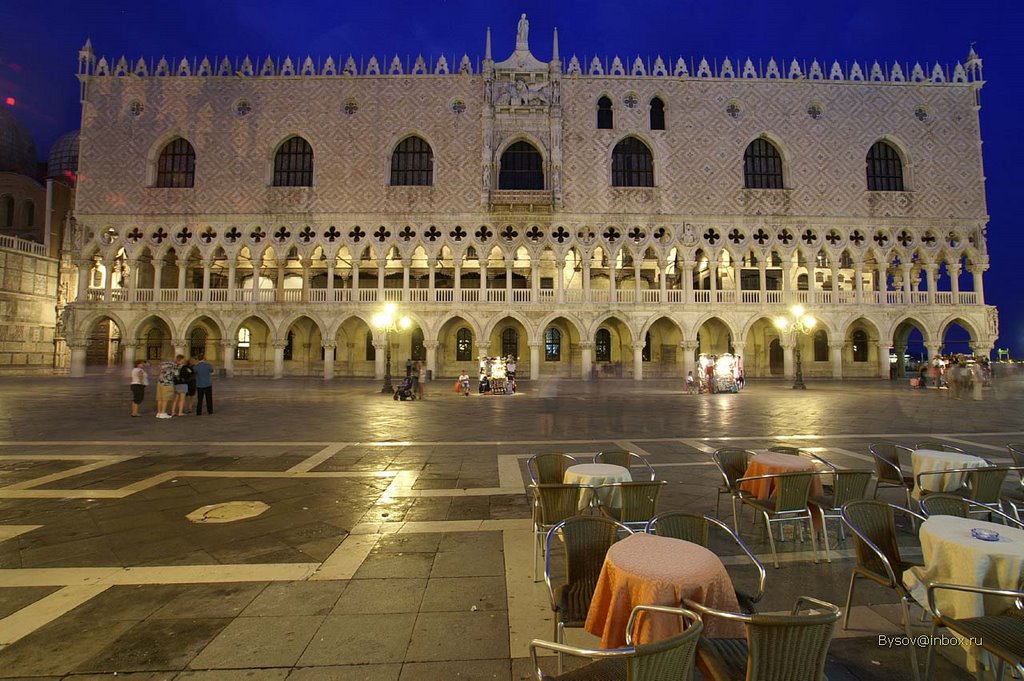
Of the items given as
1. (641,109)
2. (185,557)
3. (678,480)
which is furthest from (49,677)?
(641,109)

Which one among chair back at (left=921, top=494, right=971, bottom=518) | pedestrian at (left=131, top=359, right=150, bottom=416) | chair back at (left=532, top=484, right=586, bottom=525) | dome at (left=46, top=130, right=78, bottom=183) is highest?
dome at (left=46, top=130, right=78, bottom=183)

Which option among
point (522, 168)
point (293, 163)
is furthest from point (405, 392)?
point (293, 163)

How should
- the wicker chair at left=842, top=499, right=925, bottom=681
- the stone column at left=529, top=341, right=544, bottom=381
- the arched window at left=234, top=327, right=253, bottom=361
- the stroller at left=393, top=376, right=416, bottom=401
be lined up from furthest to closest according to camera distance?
the arched window at left=234, top=327, right=253, bottom=361 < the stone column at left=529, top=341, right=544, bottom=381 < the stroller at left=393, top=376, right=416, bottom=401 < the wicker chair at left=842, top=499, right=925, bottom=681

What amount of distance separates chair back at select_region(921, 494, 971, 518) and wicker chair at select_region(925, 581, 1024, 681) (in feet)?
3.21

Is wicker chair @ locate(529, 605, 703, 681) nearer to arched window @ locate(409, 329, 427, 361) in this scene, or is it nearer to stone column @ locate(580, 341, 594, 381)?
stone column @ locate(580, 341, 594, 381)

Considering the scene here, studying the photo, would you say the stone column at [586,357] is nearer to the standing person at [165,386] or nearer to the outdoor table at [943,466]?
the standing person at [165,386]

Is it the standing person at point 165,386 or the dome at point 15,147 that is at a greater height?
the dome at point 15,147

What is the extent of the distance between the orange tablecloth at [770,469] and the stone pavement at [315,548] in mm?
446

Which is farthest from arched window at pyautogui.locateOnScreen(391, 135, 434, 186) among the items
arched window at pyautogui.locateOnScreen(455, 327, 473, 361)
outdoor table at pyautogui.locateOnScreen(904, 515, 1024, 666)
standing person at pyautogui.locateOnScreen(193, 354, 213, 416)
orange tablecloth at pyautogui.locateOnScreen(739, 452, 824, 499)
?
outdoor table at pyautogui.locateOnScreen(904, 515, 1024, 666)

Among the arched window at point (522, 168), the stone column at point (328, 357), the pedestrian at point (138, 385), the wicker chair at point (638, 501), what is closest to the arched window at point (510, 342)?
the arched window at point (522, 168)

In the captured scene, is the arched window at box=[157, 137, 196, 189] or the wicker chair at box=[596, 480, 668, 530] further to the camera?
the arched window at box=[157, 137, 196, 189]

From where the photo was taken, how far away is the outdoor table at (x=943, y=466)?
5.19 m

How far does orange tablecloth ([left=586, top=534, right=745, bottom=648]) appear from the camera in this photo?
2402mm

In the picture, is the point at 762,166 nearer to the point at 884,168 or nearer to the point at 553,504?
the point at 884,168
